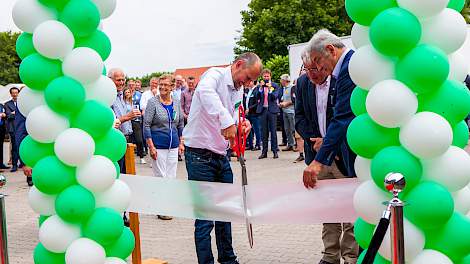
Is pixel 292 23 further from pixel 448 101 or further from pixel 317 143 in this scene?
pixel 448 101

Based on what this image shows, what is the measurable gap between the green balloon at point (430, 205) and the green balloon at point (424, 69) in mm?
521

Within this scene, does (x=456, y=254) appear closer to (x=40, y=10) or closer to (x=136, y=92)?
(x=40, y=10)

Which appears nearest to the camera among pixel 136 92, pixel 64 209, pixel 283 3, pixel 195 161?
pixel 64 209

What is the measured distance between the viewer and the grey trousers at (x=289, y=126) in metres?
14.6

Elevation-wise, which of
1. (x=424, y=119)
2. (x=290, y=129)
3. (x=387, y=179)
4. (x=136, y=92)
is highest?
(x=424, y=119)

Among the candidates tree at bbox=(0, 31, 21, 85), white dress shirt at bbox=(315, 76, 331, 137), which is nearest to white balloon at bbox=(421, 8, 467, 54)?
white dress shirt at bbox=(315, 76, 331, 137)

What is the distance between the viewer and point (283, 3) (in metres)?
41.0

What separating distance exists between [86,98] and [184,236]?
323 cm

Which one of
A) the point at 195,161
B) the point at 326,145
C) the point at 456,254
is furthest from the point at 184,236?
the point at 456,254

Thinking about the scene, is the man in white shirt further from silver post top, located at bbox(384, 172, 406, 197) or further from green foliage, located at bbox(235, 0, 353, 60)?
green foliage, located at bbox(235, 0, 353, 60)

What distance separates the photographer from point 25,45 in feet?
13.4

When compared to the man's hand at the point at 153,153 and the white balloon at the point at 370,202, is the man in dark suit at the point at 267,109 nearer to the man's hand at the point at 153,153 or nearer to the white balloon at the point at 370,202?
the man's hand at the point at 153,153

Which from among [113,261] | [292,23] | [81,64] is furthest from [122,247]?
[292,23]

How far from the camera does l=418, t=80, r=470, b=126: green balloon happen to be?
305 cm
